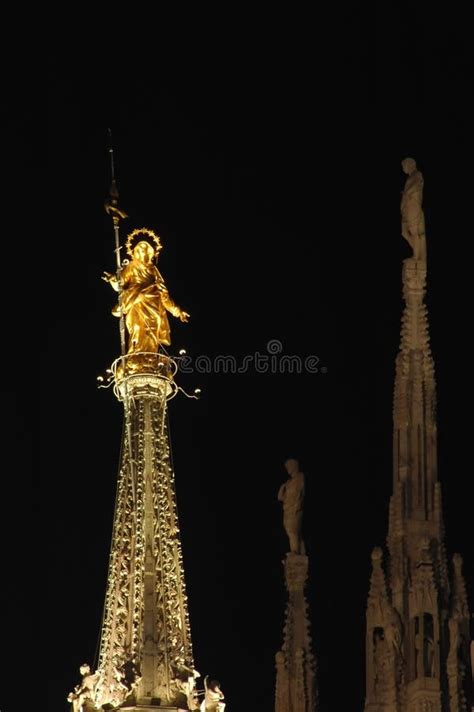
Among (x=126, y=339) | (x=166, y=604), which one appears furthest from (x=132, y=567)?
(x=126, y=339)

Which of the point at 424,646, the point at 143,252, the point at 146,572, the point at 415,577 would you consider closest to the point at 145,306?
the point at 143,252

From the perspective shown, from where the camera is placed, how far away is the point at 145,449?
110 ft

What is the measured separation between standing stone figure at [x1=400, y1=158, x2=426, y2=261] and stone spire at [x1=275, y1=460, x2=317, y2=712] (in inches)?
118

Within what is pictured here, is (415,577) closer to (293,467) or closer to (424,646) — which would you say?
(424,646)

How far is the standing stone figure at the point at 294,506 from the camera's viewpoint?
91.4 ft

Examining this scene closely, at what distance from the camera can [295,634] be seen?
27.4 meters

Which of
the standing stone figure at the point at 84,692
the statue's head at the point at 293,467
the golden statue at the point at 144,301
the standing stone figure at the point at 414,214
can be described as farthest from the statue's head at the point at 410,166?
the standing stone figure at the point at 84,692

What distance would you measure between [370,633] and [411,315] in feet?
11.9

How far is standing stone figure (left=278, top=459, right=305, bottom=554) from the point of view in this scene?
2784cm

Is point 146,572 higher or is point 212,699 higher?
point 146,572

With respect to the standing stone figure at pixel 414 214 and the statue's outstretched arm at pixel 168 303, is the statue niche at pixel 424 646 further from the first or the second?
the statue's outstretched arm at pixel 168 303

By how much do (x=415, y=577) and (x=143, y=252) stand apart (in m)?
9.80

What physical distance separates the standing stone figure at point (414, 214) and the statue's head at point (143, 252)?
7.24 m

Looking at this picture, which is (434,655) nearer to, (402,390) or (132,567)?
(402,390)
